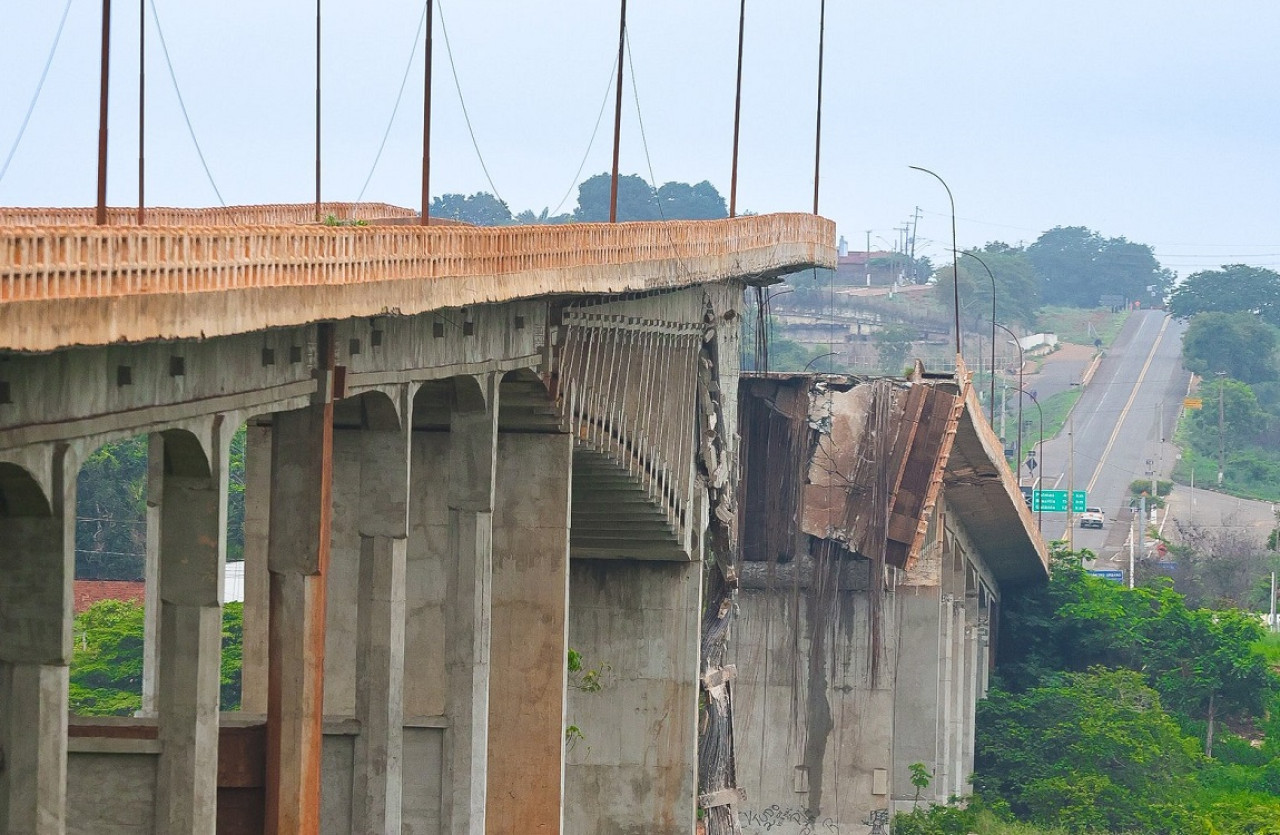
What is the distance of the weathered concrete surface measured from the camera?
40.2 m

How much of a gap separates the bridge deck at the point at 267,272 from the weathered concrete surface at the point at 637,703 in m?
9.61

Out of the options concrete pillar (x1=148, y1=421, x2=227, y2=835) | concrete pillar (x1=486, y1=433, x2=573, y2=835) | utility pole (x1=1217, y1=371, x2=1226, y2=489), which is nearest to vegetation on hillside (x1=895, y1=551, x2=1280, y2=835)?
concrete pillar (x1=486, y1=433, x2=573, y2=835)

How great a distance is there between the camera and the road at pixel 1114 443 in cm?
13312

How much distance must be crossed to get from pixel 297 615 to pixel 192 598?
115 inches

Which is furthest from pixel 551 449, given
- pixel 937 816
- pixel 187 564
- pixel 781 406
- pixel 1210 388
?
pixel 1210 388

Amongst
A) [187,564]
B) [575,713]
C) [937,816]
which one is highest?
[187,564]

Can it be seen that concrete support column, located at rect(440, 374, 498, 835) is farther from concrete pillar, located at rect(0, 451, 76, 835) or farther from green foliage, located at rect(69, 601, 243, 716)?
green foliage, located at rect(69, 601, 243, 716)

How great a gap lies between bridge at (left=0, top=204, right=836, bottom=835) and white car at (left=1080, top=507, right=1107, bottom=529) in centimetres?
9072

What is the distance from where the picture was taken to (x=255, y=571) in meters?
29.1

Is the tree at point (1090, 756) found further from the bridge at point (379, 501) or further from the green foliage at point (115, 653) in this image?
the bridge at point (379, 501)

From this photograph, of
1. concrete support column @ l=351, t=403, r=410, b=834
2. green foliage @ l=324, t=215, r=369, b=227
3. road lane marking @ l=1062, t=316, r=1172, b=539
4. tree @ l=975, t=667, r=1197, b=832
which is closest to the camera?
concrete support column @ l=351, t=403, r=410, b=834

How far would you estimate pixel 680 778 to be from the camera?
40.3m

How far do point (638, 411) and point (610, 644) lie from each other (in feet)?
22.5

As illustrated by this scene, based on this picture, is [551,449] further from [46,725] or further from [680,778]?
[46,725]
